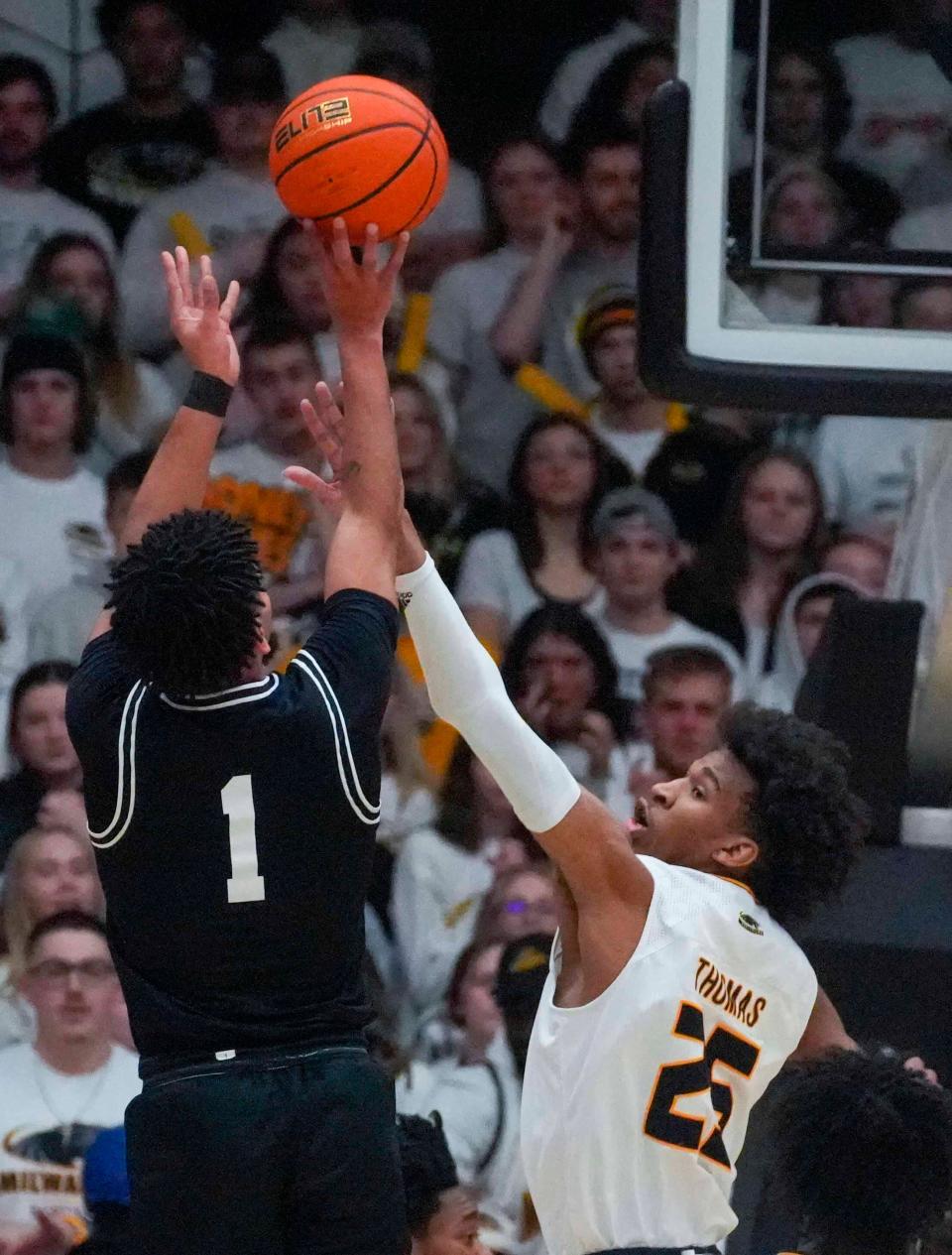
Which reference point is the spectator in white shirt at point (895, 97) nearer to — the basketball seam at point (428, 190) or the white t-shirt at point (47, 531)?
the basketball seam at point (428, 190)

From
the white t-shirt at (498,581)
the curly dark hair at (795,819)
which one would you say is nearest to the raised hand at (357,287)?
the curly dark hair at (795,819)

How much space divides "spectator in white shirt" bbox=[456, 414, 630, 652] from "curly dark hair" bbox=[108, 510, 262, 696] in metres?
3.76

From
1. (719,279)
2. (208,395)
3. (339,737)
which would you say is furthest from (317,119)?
(339,737)

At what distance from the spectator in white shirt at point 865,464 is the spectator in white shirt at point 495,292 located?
103 cm

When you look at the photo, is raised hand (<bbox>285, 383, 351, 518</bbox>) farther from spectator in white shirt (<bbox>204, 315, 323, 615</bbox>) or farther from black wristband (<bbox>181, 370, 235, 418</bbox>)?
spectator in white shirt (<bbox>204, 315, 323, 615</bbox>)

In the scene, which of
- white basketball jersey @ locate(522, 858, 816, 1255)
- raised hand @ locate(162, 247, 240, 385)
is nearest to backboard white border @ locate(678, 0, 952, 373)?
raised hand @ locate(162, 247, 240, 385)

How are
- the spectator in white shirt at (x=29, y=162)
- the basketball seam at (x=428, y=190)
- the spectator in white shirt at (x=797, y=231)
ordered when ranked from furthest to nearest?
the spectator in white shirt at (x=29, y=162) < the spectator in white shirt at (x=797, y=231) < the basketball seam at (x=428, y=190)

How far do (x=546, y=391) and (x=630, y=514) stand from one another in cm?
51

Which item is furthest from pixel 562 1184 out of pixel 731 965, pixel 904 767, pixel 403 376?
pixel 403 376

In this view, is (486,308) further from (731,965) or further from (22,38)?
(731,965)

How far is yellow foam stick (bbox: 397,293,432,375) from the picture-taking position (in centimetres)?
630

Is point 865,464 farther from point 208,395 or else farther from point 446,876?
point 208,395

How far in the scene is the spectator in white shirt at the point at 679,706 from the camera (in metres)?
6.11

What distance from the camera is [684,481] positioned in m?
6.28
